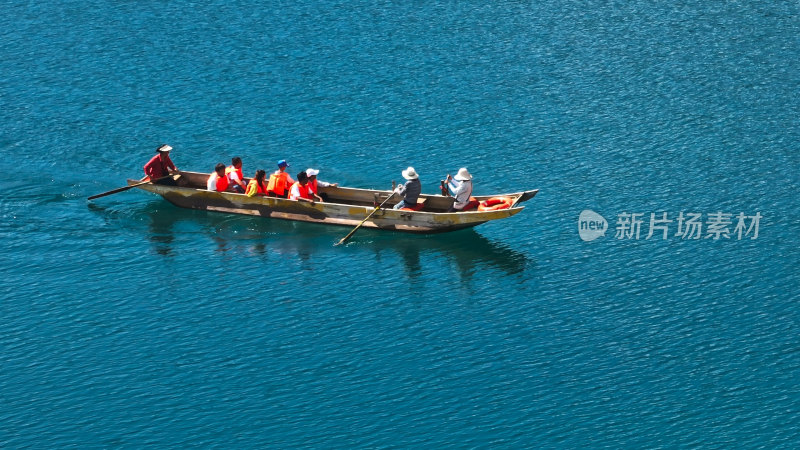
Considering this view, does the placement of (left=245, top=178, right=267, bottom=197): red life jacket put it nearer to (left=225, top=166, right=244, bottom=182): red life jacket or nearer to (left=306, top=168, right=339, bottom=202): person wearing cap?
(left=225, top=166, right=244, bottom=182): red life jacket

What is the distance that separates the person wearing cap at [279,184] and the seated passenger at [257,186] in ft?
0.96

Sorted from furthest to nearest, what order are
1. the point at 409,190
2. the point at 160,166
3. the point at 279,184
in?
the point at 160,166, the point at 279,184, the point at 409,190

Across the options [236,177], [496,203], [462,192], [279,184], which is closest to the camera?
[462,192]

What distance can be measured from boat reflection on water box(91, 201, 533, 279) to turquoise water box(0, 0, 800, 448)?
5.2 inches

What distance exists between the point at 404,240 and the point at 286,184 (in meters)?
5.38

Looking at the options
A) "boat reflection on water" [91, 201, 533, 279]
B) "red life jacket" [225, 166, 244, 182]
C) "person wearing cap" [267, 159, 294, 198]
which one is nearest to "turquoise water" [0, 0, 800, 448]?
"boat reflection on water" [91, 201, 533, 279]

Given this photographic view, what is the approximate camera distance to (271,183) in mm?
48719

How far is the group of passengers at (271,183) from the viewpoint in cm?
4822

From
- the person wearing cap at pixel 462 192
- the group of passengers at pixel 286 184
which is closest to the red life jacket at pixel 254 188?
the group of passengers at pixel 286 184

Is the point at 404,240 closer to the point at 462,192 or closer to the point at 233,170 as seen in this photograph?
the point at 462,192

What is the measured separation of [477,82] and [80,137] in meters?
19.5

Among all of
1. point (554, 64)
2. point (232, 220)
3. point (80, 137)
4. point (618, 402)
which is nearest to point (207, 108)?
point (80, 137)

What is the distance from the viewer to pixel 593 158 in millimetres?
53406

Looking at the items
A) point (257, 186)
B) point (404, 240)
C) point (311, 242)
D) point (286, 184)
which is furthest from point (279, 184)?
point (404, 240)
